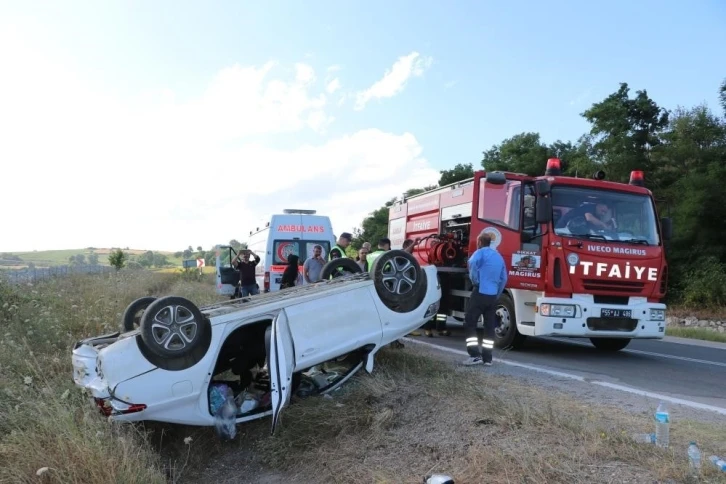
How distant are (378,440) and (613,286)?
17.0 ft

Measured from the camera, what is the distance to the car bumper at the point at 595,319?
7855 mm

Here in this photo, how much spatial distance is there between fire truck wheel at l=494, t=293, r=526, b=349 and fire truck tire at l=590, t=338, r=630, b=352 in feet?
5.83

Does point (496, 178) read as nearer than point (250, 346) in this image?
No

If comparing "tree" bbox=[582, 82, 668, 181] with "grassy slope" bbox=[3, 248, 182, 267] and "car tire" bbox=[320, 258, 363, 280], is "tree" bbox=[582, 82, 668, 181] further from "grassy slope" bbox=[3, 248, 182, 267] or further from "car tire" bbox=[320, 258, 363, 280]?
"grassy slope" bbox=[3, 248, 182, 267]

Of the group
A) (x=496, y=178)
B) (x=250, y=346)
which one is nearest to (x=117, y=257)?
(x=496, y=178)

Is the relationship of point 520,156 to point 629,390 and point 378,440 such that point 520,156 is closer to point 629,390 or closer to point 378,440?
point 629,390

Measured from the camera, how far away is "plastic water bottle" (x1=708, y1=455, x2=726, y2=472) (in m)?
3.14

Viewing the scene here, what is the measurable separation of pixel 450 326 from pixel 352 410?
8.50 meters

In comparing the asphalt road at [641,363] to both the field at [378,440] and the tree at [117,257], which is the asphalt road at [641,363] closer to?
the field at [378,440]

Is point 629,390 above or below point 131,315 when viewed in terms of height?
below

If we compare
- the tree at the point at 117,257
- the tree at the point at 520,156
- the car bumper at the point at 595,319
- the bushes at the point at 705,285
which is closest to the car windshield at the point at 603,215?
the car bumper at the point at 595,319

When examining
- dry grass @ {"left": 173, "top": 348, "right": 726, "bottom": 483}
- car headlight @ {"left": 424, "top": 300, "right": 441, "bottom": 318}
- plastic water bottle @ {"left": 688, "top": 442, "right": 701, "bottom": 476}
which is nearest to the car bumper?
dry grass @ {"left": 173, "top": 348, "right": 726, "bottom": 483}

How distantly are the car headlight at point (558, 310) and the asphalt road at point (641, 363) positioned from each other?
2.15 ft

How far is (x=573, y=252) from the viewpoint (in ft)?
25.9
